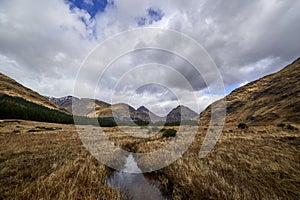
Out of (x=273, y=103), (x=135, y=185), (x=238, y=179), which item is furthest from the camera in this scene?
(x=273, y=103)

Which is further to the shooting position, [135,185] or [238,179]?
[135,185]

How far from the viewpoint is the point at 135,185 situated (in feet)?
30.3

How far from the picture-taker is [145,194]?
8039 millimetres

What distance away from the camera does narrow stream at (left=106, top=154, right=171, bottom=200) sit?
7852 mm

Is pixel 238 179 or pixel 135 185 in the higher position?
pixel 238 179

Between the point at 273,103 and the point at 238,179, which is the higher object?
the point at 273,103

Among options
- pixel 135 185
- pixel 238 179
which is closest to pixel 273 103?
pixel 238 179

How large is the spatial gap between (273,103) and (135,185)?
424ft

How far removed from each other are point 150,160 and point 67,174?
6.81 meters

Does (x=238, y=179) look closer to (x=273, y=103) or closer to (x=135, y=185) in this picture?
(x=135, y=185)

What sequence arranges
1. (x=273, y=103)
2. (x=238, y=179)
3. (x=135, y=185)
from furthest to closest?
(x=273, y=103) → (x=135, y=185) → (x=238, y=179)

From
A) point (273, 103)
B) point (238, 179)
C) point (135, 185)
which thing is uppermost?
point (273, 103)

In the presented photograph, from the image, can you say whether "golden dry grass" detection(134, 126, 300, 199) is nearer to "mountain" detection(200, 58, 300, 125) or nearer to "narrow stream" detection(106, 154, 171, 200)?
"narrow stream" detection(106, 154, 171, 200)

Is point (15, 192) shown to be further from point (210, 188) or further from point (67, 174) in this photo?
point (210, 188)
